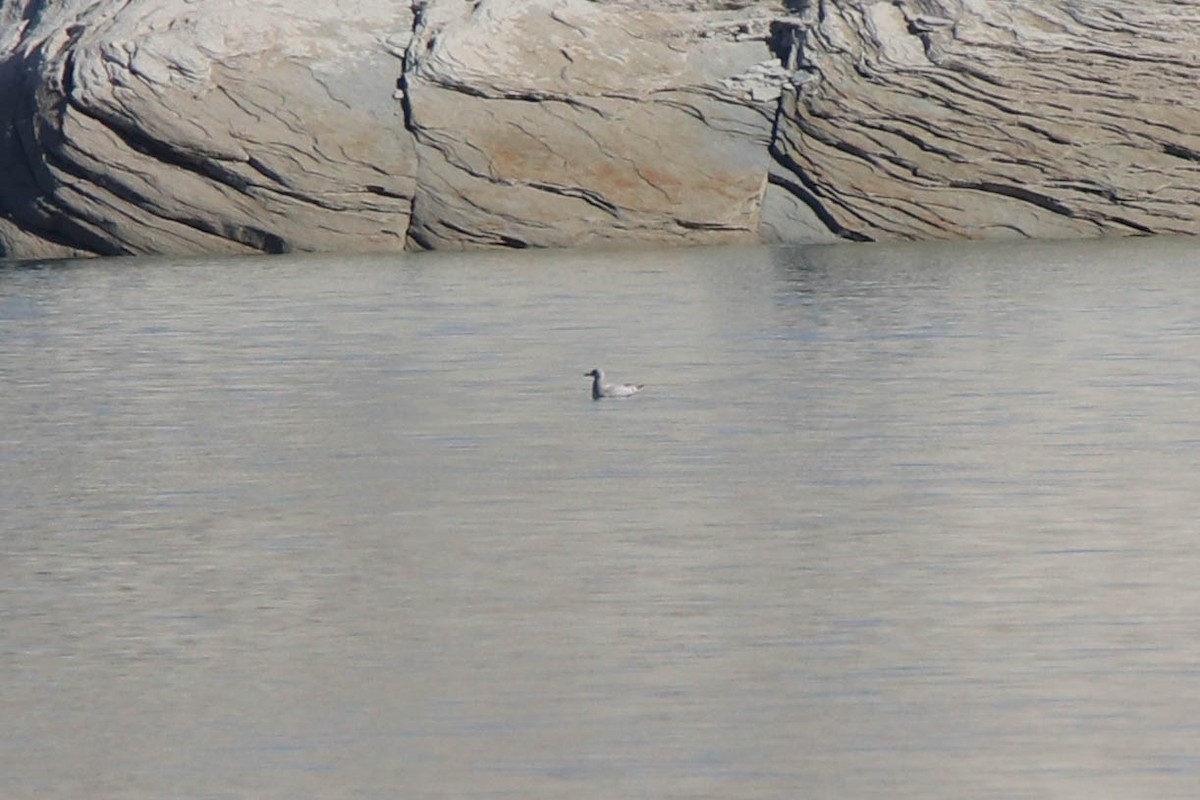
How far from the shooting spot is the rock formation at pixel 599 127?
29562 mm

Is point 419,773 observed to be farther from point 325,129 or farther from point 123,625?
point 325,129

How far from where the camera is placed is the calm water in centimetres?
722

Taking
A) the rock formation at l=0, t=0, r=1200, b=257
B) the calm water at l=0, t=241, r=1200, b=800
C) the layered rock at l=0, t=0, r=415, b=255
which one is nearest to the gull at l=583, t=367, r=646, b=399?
the calm water at l=0, t=241, r=1200, b=800

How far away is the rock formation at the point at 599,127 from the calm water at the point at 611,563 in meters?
10.7

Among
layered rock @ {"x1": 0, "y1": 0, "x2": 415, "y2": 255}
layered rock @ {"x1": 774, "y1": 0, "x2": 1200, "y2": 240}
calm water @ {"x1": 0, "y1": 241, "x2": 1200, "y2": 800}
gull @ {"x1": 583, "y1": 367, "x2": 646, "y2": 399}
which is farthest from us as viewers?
layered rock @ {"x1": 0, "y1": 0, "x2": 415, "y2": 255}

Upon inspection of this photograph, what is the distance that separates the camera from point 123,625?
897 centimetres

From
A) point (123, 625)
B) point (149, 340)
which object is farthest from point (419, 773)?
point (149, 340)

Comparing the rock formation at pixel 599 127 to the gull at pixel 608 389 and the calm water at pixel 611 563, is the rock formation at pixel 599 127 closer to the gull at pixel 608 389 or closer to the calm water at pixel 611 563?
the calm water at pixel 611 563

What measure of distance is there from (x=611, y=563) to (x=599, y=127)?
20.4m

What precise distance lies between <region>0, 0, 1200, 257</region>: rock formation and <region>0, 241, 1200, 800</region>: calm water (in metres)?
10.7

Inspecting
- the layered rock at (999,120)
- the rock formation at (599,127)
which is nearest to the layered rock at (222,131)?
the rock formation at (599,127)

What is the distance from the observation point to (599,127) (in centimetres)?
2981

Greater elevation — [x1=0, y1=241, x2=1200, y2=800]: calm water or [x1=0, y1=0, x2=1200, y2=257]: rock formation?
[x1=0, y1=241, x2=1200, y2=800]: calm water

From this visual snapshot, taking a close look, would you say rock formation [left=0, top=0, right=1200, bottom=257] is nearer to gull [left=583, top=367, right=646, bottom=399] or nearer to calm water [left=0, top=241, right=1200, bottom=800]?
calm water [left=0, top=241, right=1200, bottom=800]
